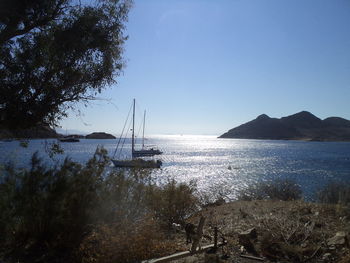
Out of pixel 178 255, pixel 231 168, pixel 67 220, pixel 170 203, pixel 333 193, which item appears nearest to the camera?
pixel 67 220

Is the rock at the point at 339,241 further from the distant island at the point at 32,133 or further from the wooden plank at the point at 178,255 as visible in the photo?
the distant island at the point at 32,133

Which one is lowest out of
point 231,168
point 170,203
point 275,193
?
point 231,168

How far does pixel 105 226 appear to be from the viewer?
230 inches

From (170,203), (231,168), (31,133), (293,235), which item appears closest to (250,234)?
(293,235)

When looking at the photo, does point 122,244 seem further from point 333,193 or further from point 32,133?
point 333,193

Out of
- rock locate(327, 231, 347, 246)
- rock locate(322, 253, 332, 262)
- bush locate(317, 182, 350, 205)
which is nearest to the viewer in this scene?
rock locate(322, 253, 332, 262)

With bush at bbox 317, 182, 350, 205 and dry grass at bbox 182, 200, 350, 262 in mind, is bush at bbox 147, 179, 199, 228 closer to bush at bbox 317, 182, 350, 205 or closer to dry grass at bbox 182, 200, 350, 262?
dry grass at bbox 182, 200, 350, 262

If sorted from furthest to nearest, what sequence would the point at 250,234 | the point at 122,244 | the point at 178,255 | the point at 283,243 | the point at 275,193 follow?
the point at 275,193 → the point at 250,234 → the point at 283,243 → the point at 178,255 → the point at 122,244

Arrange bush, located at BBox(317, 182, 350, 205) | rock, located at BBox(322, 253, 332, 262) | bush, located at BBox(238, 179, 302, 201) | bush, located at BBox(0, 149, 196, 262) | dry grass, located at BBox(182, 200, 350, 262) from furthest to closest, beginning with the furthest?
bush, located at BBox(238, 179, 302, 201) → bush, located at BBox(317, 182, 350, 205) → dry grass, located at BBox(182, 200, 350, 262) → rock, located at BBox(322, 253, 332, 262) → bush, located at BBox(0, 149, 196, 262)

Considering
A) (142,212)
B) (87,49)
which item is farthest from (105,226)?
(87,49)

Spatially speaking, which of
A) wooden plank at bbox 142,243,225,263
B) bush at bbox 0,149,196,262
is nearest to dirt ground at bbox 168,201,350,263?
wooden plank at bbox 142,243,225,263

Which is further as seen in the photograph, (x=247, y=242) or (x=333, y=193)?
(x=333, y=193)

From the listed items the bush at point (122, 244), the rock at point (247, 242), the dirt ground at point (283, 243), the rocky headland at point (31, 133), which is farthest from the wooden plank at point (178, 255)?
the rocky headland at point (31, 133)

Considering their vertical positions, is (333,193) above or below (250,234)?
below
